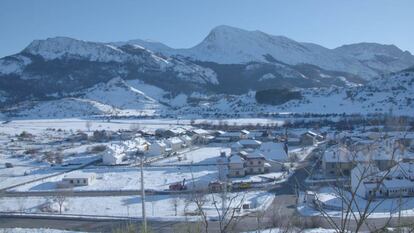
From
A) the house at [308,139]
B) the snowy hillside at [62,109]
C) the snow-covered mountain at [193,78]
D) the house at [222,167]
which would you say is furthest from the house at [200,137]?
the snowy hillside at [62,109]

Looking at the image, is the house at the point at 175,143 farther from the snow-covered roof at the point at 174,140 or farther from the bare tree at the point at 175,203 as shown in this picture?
the bare tree at the point at 175,203

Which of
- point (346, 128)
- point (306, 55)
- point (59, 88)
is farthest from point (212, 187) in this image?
point (306, 55)

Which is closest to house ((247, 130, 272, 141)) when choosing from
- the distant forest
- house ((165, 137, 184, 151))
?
house ((165, 137, 184, 151))

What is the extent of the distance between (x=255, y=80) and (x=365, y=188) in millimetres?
107663

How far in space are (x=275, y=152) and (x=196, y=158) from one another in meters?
4.60

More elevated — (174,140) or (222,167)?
(174,140)

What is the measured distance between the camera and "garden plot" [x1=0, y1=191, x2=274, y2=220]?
567 inches

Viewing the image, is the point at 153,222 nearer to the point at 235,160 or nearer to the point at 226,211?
the point at 235,160

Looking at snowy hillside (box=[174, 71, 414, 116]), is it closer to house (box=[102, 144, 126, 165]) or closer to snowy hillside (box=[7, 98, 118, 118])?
snowy hillside (box=[7, 98, 118, 118])

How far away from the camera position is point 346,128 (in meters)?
36.8

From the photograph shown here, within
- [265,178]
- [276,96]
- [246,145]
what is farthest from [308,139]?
[276,96]

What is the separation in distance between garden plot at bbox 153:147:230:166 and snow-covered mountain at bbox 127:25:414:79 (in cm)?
11705

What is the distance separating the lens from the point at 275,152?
2402 centimetres

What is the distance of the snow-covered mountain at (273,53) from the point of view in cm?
15388
